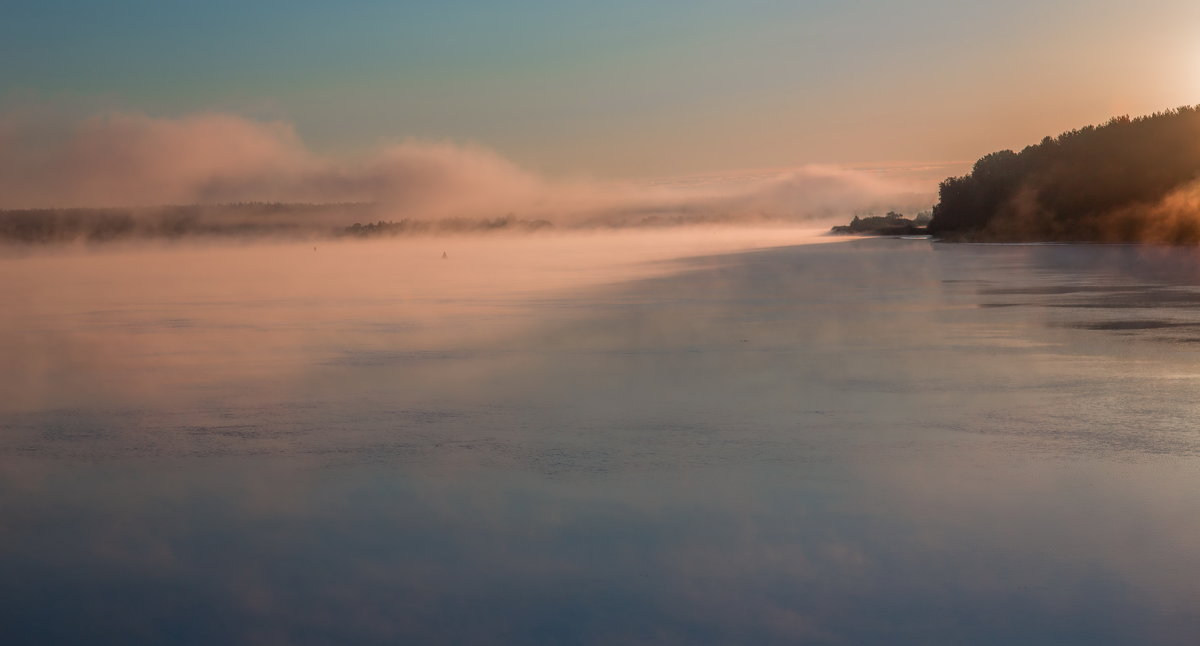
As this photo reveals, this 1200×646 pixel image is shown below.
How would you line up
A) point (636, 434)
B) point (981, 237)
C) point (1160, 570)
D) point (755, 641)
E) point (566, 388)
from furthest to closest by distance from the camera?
point (981, 237)
point (566, 388)
point (636, 434)
point (1160, 570)
point (755, 641)

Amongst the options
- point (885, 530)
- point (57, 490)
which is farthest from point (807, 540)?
point (57, 490)

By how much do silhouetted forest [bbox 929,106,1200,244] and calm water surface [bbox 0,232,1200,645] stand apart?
9726cm

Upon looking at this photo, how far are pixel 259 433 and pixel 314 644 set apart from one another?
6995 millimetres

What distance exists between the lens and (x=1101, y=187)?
5015 inches

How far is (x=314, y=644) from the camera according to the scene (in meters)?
6.71

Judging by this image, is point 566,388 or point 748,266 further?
point 748,266

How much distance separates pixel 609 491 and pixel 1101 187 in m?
130

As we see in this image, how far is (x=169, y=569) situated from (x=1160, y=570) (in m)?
6.62

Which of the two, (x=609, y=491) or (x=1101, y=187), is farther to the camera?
(x=1101, y=187)

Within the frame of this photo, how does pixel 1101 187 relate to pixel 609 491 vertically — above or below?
above

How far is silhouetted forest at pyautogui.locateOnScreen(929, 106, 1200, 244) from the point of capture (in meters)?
117

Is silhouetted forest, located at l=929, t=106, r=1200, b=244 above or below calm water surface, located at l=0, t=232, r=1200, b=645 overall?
above

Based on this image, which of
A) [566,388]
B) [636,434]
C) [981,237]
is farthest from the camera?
[981,237]

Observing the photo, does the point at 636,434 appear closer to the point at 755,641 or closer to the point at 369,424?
the point at 369,424
